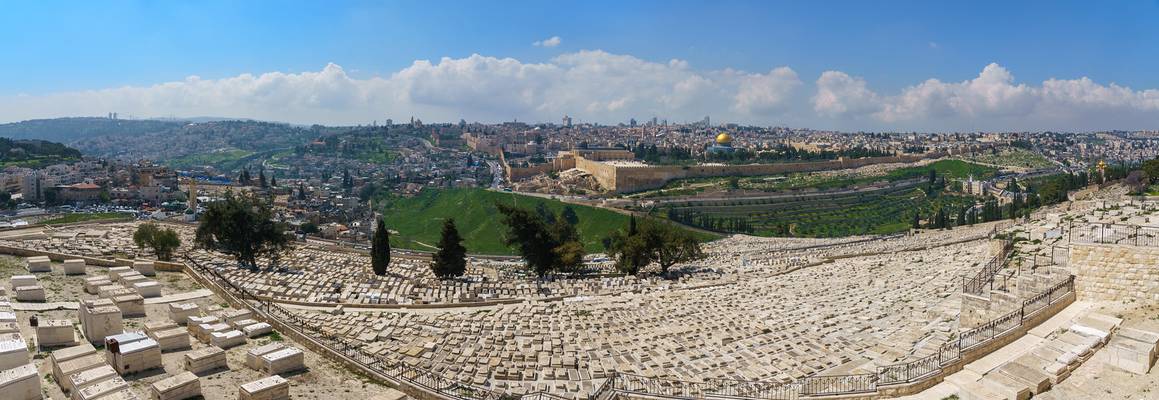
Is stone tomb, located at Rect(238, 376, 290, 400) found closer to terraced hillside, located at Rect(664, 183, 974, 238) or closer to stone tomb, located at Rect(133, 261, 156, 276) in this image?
stone tomb, located at Rect(133, 261, 156, 276)

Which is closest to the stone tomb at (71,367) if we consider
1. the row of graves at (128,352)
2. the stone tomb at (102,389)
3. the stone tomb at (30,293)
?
the row of graves at (128,352)

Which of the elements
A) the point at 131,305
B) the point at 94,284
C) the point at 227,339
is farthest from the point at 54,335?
the point at 94,284

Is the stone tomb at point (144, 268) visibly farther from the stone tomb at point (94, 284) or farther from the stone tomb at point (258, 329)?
the stone tomb at point (258, 329)

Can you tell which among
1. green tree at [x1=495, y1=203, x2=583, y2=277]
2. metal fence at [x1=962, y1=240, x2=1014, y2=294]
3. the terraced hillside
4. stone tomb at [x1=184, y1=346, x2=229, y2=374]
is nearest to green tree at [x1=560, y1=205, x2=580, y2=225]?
the terraced hillside

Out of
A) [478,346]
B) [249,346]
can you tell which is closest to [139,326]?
[249,346]

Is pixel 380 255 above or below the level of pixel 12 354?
below

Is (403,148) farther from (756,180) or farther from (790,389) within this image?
(790,389)

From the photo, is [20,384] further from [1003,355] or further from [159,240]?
[159,240]
